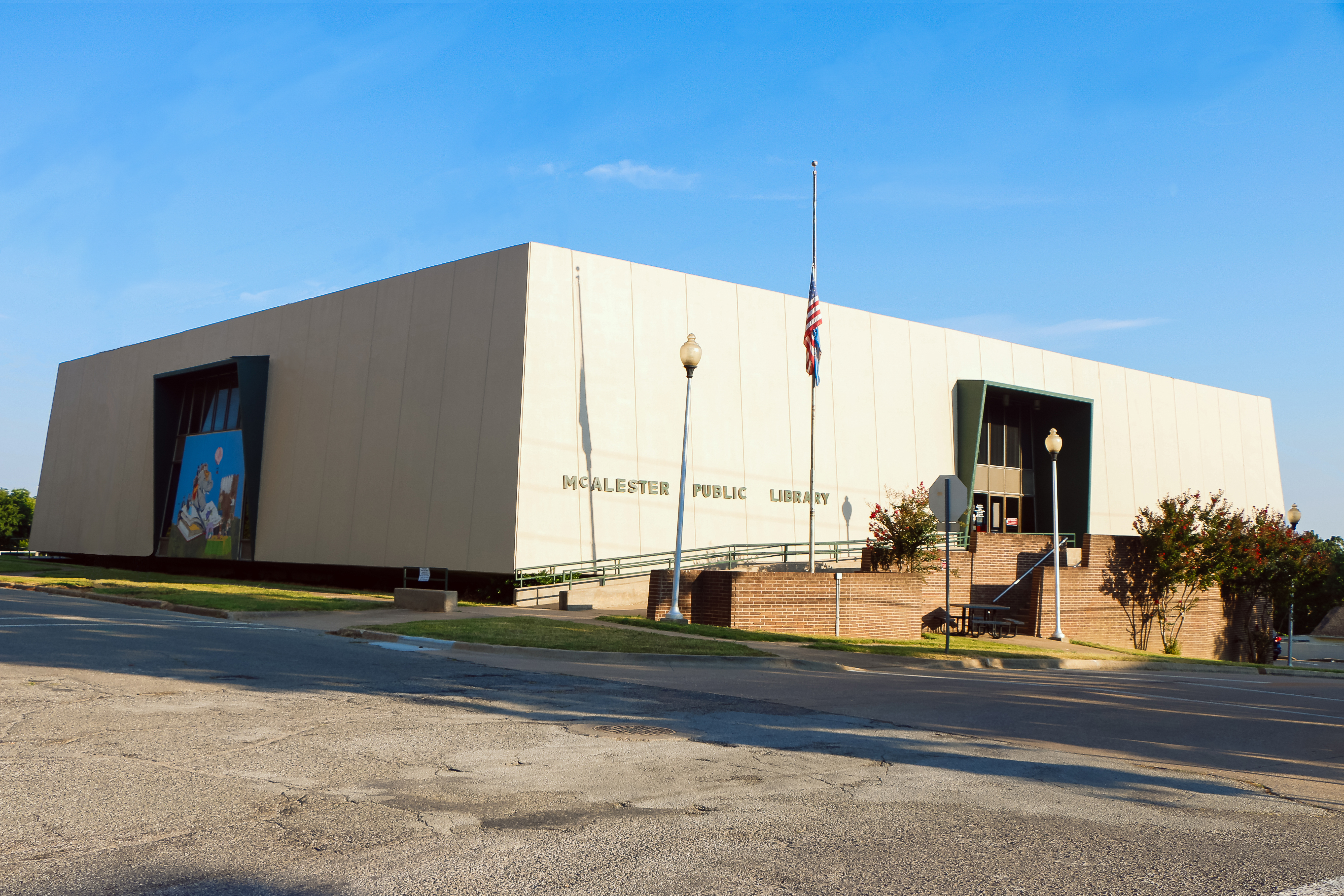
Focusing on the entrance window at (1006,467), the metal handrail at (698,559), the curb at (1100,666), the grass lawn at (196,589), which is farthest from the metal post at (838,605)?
the entrance window at (1006,467)

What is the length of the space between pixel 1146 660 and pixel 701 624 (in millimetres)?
10273

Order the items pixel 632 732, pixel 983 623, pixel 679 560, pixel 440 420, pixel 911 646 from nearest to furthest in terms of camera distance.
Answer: pixel 632 732 → pixel 911 646 → pixel 679 560 → pixel 983 623 → pixel 440 420

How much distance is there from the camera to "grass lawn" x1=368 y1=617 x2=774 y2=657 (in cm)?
1575

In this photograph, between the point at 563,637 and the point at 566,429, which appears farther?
the point at 566,429

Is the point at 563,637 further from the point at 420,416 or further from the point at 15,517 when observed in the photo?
the point at 15,517

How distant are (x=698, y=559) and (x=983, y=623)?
8620mm

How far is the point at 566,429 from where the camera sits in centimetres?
2866

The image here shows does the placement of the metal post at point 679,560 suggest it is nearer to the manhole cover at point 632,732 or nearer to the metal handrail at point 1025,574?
the manhole cover at point 632,732

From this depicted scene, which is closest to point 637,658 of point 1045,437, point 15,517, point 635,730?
point 635,730

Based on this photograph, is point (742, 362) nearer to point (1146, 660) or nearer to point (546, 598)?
point (546, 598)

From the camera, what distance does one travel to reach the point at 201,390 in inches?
1731

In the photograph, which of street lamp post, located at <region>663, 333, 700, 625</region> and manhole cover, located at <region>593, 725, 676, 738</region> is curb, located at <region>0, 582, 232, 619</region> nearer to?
street lamp post, located at <region>663, 333, 700, 625</region>

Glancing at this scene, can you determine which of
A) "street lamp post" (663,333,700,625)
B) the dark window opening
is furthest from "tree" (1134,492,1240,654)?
the dark window opening

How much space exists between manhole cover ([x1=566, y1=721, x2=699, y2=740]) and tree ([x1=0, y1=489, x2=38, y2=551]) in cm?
9666
